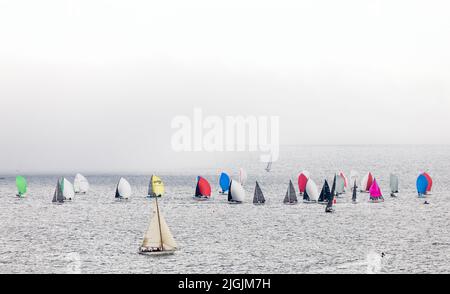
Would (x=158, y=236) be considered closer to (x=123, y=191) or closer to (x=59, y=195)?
(x=59, y=195)

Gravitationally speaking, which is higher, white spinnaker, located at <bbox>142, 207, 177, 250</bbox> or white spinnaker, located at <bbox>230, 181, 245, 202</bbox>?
white spinnaker, located at <bbox>230, 181, 245, 202</bbox>

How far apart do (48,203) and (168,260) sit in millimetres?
86988

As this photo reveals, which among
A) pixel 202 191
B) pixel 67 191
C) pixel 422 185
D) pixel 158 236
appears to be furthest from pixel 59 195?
pixel 422 185

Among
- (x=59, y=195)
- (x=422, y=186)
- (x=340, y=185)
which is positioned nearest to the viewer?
(x=59, y=195)

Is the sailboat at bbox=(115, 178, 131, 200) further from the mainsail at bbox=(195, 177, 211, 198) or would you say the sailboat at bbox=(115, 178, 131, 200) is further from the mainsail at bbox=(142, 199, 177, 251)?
the mainsail at bbox=(142, 199, 177, 251)

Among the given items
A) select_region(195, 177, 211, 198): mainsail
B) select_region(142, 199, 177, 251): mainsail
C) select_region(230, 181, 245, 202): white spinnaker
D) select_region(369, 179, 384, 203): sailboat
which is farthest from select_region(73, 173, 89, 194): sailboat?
select_region(142, 199, 177, 251): mainsail

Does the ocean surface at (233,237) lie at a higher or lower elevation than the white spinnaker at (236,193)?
lower

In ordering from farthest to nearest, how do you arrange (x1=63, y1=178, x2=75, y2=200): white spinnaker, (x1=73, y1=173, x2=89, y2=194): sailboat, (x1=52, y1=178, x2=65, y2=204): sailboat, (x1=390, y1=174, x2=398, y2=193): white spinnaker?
(x1=73, y1=173, x2=89, y2=194): sailboat → (x1=390, y1=174, x2=398, y2=193): white spinnaker → (x1=63, y1=178, x2=75, y2=200): white spinnaker → (x1=52, y1=178, x2=65, y2=204): sailboat

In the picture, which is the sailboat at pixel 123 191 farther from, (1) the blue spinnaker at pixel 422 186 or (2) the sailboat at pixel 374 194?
(1) the blue spinnaker at pixel 422 186

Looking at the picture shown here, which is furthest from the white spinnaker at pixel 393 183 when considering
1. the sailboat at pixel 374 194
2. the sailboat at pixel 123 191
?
the sailboat at pixel 123 191

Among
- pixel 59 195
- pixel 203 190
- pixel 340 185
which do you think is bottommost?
pixel 59 195

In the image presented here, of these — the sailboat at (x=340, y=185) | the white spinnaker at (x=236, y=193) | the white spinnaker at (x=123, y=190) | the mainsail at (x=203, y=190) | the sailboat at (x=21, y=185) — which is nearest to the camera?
the white spinnaker at (x=236, y=193)

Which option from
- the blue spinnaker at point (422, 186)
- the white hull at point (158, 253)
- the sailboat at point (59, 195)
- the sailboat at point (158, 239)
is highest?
the blue spinnaker at point (422, 186)

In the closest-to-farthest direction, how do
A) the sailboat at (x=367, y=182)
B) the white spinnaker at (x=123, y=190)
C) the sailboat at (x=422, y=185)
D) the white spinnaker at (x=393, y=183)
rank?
1. the white spinnaker at (x=123, y=190)
2. the sailboat at (x=422, y=185)
3. the white spinnaker at (x=393, y=183)
4. the sailboat at (x=367, y=182)
